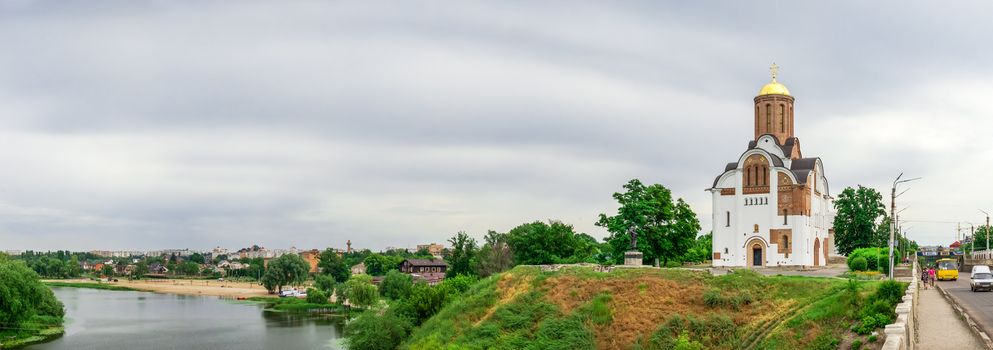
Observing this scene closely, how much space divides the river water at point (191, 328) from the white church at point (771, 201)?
981 inches

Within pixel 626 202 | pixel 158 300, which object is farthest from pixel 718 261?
pixel 158 300

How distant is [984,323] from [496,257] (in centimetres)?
4456

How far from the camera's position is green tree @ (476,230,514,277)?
202 ft

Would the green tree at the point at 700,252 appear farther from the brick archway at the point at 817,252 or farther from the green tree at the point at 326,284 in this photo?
the green tree at the point at 326,284

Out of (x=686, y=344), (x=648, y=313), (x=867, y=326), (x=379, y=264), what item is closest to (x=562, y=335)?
(x=648, y=313)

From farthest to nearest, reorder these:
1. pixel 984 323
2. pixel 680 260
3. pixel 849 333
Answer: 1. pixel 680 260
2. pixel 849 333
3. pixel 984 323

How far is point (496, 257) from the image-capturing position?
62.2m

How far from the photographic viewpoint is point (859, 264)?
40000mm

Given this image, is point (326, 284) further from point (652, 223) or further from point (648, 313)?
point (648, 313)

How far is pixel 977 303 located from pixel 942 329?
8.41 metres

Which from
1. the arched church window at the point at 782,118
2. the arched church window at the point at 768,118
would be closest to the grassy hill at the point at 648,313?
the arched church window at the point at 768,118

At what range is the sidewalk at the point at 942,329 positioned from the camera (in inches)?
629

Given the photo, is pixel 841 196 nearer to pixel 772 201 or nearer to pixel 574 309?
A: pixel 772 201

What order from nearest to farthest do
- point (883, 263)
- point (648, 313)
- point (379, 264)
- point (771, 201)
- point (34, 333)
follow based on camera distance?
1. point (648, 313)
2. point (883, 263)
3. point (771, 201)
4. point (34, 333)
5. point (379, 264)
